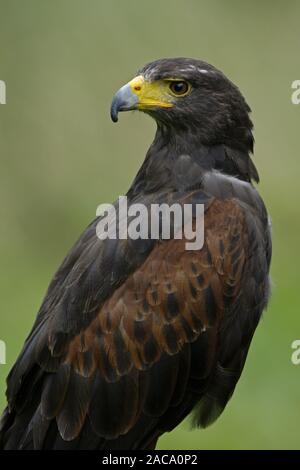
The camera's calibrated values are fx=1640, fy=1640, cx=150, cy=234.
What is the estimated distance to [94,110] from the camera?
43.0 feet

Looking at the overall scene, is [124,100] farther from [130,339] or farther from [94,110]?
[94,110]

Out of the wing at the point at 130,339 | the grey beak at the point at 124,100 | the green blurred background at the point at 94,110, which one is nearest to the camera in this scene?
the wing at the point at 130,339

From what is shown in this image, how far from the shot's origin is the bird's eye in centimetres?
805

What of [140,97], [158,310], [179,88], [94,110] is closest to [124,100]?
[140,97]

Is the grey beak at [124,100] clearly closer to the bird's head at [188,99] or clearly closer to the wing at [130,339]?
the bird's head at [188,99]

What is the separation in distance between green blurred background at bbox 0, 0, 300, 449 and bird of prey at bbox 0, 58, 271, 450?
15.1ft

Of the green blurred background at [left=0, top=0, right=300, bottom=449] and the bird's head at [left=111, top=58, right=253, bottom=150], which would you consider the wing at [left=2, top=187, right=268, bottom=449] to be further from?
the green blurred background at [left=0, top=0, right=300, bottom=449]

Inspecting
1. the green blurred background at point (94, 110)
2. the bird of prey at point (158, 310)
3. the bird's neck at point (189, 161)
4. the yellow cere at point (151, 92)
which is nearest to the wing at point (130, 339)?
A: the bird of prey at point (158, 310)

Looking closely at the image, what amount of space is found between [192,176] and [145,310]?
0.75 meters

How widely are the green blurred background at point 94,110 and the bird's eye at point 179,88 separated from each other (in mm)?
4622

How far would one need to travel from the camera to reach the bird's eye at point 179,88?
26.4 ft

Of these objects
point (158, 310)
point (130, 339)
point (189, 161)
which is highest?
point (189, 161)

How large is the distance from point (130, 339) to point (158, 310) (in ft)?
0.64

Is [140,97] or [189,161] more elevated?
[140,97]
